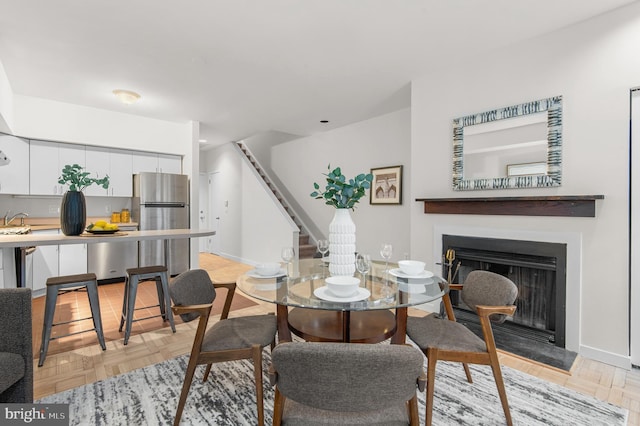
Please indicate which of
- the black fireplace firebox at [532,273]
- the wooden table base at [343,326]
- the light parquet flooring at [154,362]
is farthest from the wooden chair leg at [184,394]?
the black fireplace firebox at [532,273]

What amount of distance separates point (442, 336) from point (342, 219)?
33.8 inches

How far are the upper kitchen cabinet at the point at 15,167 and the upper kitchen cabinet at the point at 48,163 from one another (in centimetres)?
6

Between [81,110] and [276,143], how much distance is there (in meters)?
3.56

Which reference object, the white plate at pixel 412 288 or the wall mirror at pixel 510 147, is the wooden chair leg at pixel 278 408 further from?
the wall mirror at pixel 510 147

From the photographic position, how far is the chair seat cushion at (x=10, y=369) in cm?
136

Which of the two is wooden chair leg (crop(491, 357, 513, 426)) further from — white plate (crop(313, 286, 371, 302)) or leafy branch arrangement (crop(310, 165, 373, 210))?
leafy branch arrangement (crop(310, 165, 373, 210))

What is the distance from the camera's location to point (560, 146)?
2.48m

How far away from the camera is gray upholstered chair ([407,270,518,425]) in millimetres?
1602

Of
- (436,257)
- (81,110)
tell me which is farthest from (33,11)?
(436,257)

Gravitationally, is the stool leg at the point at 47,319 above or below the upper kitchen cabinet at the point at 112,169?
below

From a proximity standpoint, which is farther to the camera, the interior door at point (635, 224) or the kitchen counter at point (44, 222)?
the kitchen counter at point (44, 222)

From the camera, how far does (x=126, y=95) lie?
3775mm

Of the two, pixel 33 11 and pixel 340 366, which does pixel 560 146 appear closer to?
pixel 340 366

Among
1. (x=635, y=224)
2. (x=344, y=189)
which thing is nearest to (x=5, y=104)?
(x=344, y=189)
